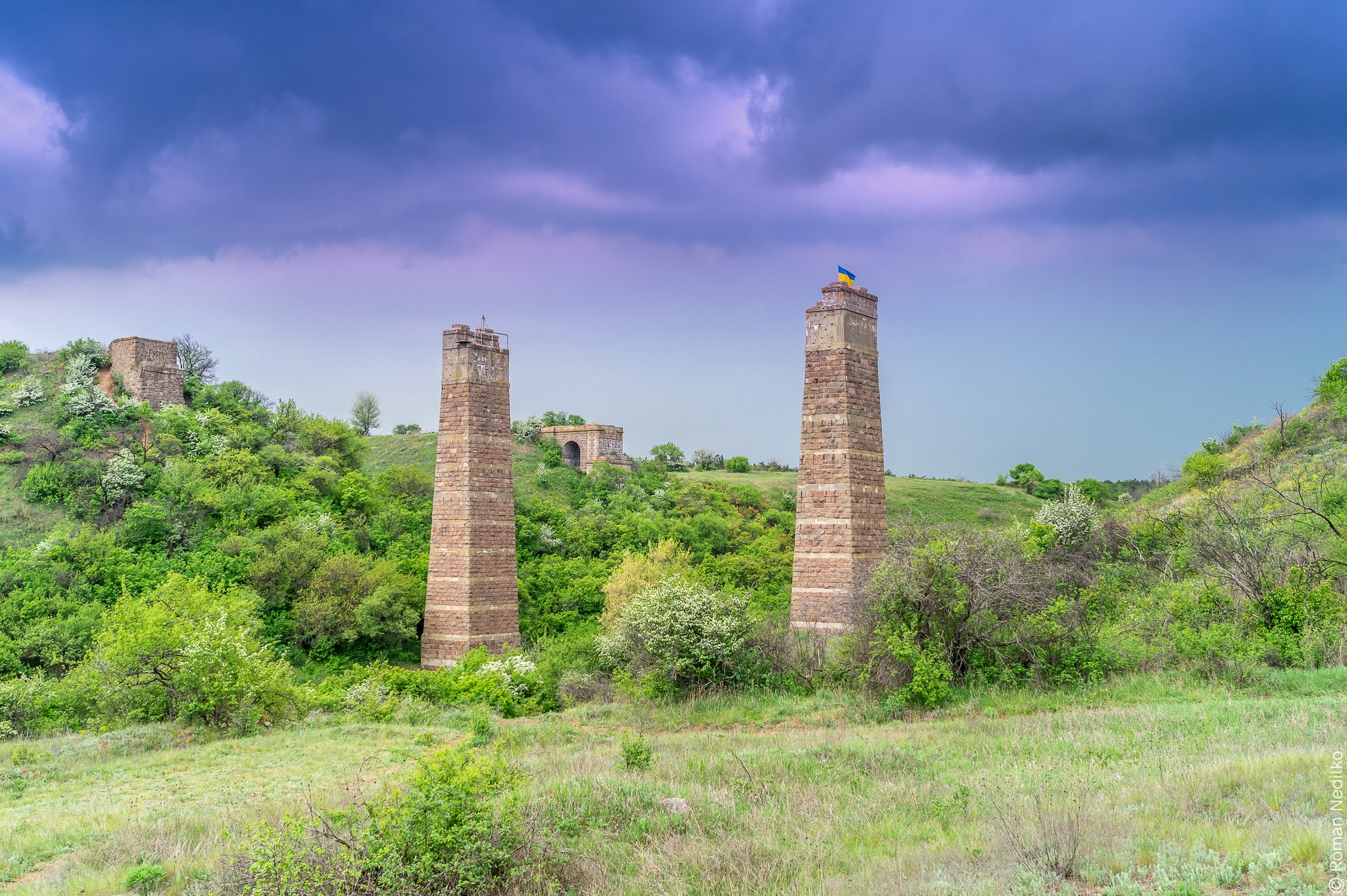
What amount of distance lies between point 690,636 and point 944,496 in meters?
37.6

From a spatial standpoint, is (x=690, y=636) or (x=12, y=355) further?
(x=12, y=355)

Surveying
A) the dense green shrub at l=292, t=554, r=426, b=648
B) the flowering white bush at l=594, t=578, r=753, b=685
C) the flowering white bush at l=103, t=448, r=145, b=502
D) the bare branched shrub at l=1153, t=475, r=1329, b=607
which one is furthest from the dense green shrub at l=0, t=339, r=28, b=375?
the bare branched shrub at l=1153, t=475, r=1329, b=607

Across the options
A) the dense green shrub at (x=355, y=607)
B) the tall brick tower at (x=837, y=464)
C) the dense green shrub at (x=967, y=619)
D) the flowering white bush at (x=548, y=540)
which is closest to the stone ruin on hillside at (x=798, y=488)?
the tall brick tower at (x=837, y=464)

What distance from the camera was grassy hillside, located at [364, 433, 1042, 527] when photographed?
46094 mm

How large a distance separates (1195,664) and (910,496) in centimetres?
3616

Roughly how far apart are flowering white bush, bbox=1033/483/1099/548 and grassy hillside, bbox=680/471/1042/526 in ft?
52.6

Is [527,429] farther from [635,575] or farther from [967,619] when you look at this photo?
[967,619]

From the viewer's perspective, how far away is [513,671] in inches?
788

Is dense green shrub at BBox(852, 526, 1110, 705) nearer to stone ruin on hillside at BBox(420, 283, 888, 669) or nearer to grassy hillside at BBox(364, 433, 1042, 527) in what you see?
stone ruin on hillside at BBox(420, 283, 888, 669)

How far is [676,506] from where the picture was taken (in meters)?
37.0

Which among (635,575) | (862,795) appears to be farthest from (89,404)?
(862,795)

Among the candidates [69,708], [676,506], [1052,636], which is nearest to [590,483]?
[676,506]

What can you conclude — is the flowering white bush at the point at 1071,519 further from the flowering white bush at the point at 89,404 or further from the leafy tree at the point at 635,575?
the flowering white bush at the point at 89,404

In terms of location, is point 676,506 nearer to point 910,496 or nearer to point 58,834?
point 910,496
